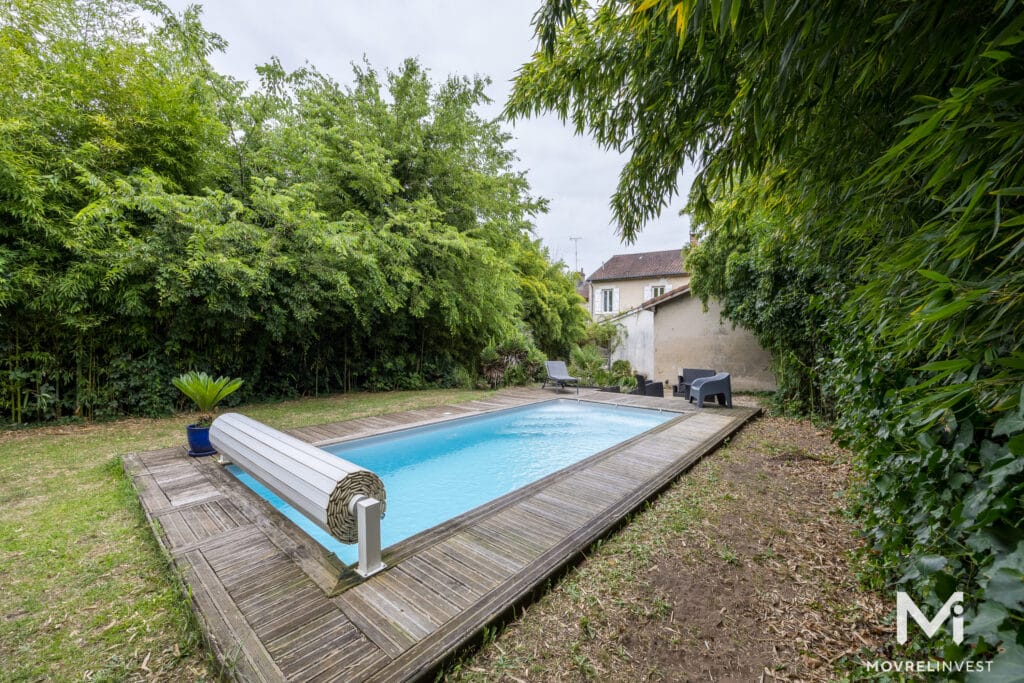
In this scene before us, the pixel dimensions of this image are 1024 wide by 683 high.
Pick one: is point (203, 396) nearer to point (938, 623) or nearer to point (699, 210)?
point (699, 210)

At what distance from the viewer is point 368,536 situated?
2.15m

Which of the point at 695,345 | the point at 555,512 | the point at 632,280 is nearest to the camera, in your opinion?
the point at 555,512

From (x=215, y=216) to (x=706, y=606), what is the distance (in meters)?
8.08

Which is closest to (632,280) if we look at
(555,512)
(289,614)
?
(555,512)

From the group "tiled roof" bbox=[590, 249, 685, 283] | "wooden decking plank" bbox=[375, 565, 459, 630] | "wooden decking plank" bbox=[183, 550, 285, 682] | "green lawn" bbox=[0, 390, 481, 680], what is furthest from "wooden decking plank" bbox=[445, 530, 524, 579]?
"tiled roof" bbox=[590, 249, 685, 283]

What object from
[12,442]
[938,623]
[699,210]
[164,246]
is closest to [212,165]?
[164,246]

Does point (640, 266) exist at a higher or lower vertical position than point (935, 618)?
higher

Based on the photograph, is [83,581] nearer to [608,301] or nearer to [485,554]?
[485,554]

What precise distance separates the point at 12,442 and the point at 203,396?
303 centimetres

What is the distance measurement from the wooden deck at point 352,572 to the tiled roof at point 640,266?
16.5 m

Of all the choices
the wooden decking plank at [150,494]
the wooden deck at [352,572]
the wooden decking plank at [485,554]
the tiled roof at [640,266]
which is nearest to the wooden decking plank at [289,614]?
the wooden deck at [352,572]

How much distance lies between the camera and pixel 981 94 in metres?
0.91

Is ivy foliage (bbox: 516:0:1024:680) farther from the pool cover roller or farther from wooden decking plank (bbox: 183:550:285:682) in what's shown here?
the pool cover roller

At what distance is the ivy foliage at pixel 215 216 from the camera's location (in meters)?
Answer: 4.98
